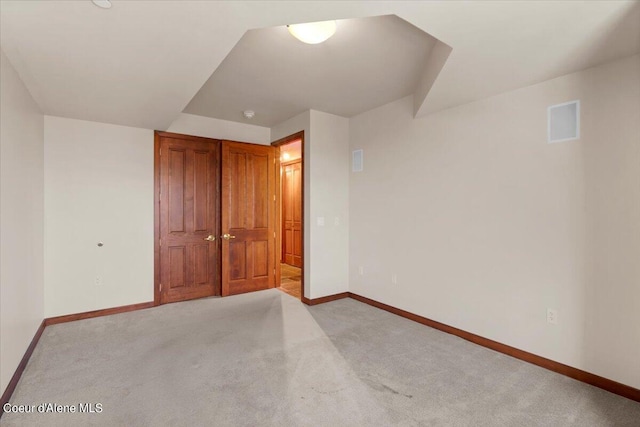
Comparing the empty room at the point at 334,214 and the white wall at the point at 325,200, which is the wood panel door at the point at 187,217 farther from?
the white wall at the point at 325,200

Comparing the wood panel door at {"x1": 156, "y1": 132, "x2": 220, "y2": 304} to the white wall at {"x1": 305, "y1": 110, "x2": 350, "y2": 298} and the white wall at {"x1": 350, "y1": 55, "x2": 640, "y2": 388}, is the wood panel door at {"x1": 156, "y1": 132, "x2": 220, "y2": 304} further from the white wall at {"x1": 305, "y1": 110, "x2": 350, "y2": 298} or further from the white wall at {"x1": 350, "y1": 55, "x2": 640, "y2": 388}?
the white wall at {"x1": 350, "y1": 55, "x2": 640, "y2": 388}

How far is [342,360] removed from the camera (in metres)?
2.64

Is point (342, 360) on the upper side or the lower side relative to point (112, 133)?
lower

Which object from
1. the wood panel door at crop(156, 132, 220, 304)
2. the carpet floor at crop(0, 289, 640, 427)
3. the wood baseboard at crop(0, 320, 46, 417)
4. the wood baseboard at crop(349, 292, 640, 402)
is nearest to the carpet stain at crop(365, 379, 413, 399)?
the carpet floor at crop(0, 289, 640, 427)

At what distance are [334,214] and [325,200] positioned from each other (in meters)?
0.26

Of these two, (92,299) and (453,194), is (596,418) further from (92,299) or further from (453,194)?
(92,299)

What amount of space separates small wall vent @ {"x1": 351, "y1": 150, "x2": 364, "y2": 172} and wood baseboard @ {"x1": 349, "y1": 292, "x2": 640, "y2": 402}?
6.62 ft

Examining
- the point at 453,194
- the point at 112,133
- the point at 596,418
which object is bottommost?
the point at 596,418

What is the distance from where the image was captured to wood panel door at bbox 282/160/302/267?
277 inches

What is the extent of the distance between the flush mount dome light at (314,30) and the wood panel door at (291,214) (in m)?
4.74

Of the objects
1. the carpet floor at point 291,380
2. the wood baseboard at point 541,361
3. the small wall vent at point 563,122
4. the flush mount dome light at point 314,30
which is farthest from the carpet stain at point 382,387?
the flush mount dome light at point 314,30

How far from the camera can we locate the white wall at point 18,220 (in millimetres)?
2109

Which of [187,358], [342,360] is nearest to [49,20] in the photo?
[187,358]

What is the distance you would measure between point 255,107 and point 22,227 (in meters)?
2.71
